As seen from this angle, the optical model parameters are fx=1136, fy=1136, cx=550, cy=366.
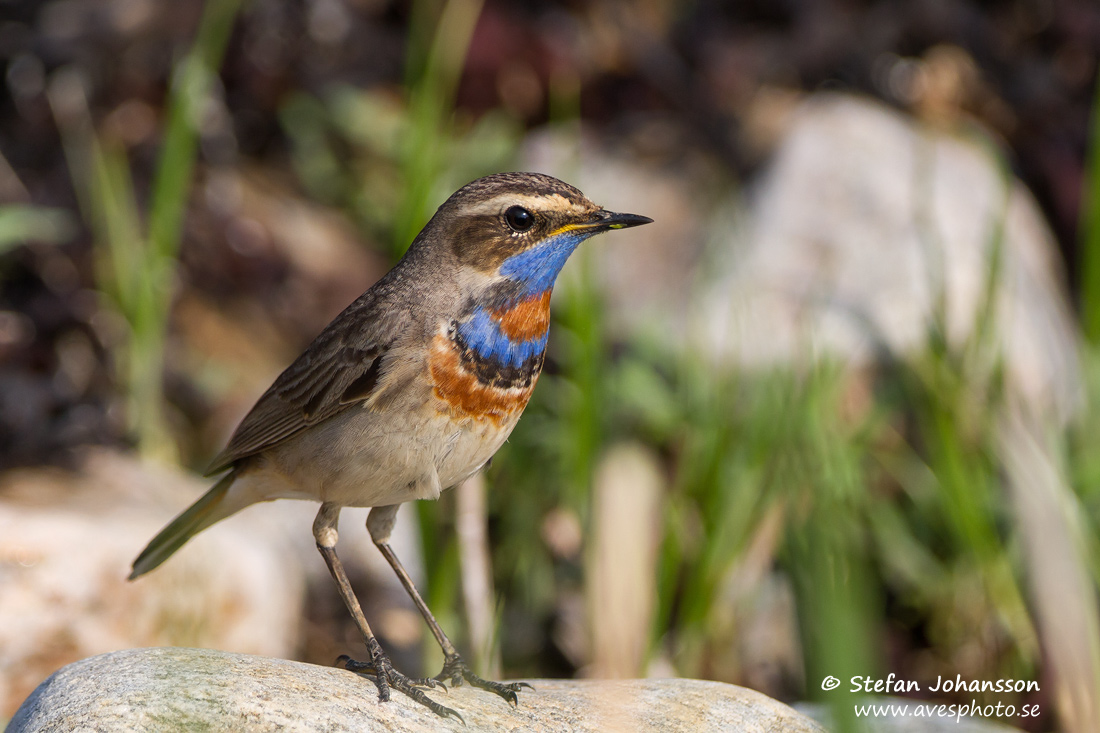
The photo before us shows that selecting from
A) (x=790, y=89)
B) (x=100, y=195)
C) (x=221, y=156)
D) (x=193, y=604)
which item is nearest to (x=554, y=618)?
(x=193, y=604)

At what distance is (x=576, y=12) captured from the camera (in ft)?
27.5

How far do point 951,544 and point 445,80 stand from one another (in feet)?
14.4

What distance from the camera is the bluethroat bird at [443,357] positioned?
11.6 ft

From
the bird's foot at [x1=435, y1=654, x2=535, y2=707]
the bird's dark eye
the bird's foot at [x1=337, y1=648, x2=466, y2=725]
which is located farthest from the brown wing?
the bird's foot at [x1=435, y1=654, x2=535, y2=707]

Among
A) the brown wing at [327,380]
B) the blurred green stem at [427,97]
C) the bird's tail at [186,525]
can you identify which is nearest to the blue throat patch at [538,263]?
the brown wing at [327,380]

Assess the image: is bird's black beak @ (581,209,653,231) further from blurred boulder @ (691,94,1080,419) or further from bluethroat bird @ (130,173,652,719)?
blurred boulder @ (691,94,1080,419)

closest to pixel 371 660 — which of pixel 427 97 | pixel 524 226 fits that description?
pixel 524 226

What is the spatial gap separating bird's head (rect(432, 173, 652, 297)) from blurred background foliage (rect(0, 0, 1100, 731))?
981mm

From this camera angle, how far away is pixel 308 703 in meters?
3.09

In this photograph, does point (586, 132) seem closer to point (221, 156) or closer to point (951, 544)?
point (221, 156)

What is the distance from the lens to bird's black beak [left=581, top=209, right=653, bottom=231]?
11.5 feet

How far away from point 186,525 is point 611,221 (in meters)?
2.03

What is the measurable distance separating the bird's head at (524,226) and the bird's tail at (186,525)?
1.40 meters

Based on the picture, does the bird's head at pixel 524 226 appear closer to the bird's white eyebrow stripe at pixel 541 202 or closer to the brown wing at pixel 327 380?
the bird's white eyebrow stripe at pixel 541 202
